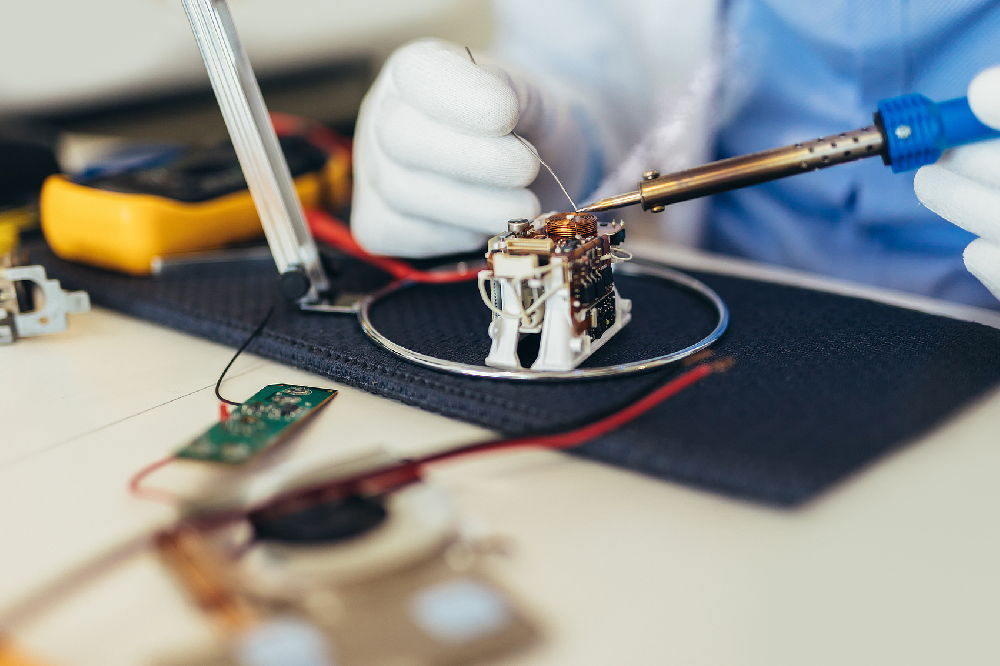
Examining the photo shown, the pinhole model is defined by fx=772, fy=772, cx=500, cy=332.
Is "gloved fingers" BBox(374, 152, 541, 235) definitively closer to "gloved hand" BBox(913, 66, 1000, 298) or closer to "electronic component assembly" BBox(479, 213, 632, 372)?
"electronic component assembly" BBox(479, 213, 632, 372)

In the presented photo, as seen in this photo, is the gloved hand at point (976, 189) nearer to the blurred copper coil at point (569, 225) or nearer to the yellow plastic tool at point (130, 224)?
the blurred copper coil at point (569, 225)

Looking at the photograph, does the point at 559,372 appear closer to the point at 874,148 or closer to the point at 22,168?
the point at 874,148

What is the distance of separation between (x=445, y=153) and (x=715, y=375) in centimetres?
26

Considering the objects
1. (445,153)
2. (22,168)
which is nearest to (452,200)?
(445,153)

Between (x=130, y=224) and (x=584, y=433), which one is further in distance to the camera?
(x=130, y=224)

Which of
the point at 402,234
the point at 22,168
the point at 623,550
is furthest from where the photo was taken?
the point at 22,168

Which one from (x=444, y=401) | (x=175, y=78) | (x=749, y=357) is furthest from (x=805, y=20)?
(x=175, y=78)

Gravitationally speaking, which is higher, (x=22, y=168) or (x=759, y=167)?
(x=759, y=167)

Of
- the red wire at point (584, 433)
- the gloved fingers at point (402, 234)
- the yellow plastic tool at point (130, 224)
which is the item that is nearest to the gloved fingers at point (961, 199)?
the red wire at point (584, 433)

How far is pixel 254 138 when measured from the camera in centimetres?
55

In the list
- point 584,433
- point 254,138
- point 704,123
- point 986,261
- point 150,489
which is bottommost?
point 150,489

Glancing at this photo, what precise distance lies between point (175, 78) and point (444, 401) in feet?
2.63

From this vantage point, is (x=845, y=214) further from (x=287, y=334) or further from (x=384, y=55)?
(x=384, y=55)

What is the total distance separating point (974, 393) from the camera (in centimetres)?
43
